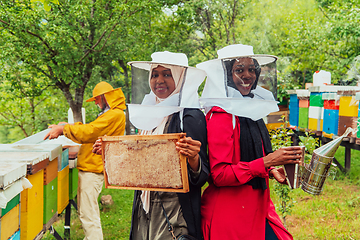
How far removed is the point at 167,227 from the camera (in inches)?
67.9

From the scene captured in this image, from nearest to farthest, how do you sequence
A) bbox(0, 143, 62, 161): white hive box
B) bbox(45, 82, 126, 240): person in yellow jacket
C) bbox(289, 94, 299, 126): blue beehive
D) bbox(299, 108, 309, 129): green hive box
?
1. bbox(0, 143, 62, 161): white hive box
2. bbox(45, 82, 126, 240): person in yellow jacket
3. bbox(299, 108, 309, 129): green hive box
4. bbox(289, 94, 299, 126): blue beehive

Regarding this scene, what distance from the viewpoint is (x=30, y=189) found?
2.18m

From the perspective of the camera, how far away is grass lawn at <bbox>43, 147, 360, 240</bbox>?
424 cm

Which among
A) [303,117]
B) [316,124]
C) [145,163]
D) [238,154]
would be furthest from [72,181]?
[303,117]

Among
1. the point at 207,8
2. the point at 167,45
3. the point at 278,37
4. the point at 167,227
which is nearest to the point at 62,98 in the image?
the point at 167,45

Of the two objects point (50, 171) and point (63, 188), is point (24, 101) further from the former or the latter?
point (50, 171)

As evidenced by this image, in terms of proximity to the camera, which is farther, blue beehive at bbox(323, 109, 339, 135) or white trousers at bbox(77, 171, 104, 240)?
blue beehive at bbox(323, 109, 339, 135)

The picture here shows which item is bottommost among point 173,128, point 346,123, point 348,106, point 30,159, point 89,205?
point 89,205

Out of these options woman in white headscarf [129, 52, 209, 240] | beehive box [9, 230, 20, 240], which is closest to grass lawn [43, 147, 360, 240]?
beehive box [9, 230, 20, 240]

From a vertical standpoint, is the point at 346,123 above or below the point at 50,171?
above

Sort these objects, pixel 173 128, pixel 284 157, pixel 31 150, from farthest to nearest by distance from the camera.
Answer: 1. pixel 31 150
2. pixel 173 128
3. pixel 284 157

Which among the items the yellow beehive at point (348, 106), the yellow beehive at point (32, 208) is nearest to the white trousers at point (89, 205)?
the yellow beehive at point (32, 208)

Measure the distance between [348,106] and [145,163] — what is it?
4.82 metres

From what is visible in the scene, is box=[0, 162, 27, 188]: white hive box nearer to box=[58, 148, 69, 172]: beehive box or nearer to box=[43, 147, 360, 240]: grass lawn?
box=[58, 148, 69, 172]: beehive box
